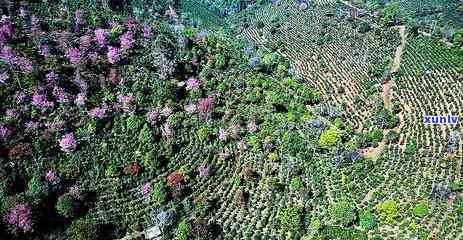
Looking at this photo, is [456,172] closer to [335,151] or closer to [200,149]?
[335,151]

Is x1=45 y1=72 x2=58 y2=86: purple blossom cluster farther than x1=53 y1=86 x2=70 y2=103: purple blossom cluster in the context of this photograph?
Yes

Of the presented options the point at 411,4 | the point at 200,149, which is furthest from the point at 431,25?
the point at 200,149

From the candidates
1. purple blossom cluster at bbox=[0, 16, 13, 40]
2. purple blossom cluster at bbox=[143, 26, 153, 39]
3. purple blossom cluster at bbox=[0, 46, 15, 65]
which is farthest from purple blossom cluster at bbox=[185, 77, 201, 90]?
purple blossom cluster at bbox=[0, 16, 13, 40]

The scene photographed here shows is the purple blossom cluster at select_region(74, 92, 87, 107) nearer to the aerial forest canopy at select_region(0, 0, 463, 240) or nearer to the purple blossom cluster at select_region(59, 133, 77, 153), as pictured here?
the aerial forest canopy at select_region(0, 0, 463, 240)

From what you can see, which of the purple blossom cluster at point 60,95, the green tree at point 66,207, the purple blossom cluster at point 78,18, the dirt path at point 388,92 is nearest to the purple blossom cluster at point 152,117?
the purple blossom cluster at point 60,95

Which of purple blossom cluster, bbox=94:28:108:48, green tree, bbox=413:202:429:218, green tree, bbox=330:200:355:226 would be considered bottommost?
purple blossom cluster, bbox=94:28:108:48

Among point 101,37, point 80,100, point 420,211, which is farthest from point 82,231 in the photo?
point 420,211
